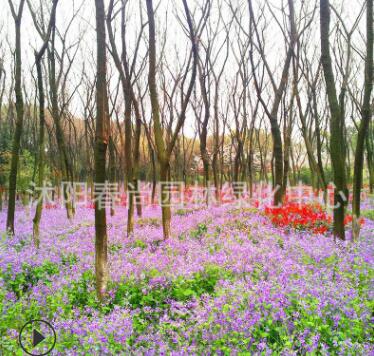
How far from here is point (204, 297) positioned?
5.13 m

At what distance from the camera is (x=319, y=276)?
17.6ft

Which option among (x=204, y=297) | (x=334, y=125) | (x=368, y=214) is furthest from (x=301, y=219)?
(x=204, y=297)

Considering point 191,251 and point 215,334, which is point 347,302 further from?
point 191,251

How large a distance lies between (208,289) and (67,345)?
2.53 metres

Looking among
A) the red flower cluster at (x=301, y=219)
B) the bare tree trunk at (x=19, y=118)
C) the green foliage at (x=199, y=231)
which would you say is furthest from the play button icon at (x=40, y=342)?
the red flower cluster at (x=301, y=219)

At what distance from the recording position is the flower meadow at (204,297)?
385 centimetres

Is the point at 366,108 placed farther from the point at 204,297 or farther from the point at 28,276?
the point at 28,276

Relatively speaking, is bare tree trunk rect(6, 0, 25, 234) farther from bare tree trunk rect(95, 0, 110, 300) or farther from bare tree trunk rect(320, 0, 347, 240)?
bare tree trunk rect(320, 0, 347, 240)

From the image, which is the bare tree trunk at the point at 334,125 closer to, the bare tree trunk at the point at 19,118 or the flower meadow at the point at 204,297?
the flower meadow at the point at 204,297

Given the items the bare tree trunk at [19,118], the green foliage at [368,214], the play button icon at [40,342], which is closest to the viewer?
the play button icon at [40,342]

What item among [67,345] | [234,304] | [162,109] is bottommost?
[67,345]

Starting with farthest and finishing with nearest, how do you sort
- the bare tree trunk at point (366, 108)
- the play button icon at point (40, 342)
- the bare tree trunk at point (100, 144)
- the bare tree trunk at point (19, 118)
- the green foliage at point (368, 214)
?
the green foliage at point (368, 214) < the bare tree trunk at point (19, 118) < the bare tree trunk at point (366, 108) < the bare tree trunk at point (100, 144) < the play button icon at point (40, 342)

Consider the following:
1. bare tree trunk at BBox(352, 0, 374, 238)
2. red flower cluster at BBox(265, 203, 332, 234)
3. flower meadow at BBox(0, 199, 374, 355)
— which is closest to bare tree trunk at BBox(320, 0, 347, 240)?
bare tree trunk at BBox(352, 0, 374, 238)

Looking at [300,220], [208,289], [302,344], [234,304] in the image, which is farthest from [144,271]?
[300,220]
